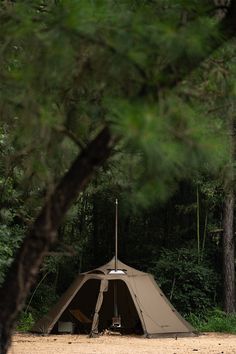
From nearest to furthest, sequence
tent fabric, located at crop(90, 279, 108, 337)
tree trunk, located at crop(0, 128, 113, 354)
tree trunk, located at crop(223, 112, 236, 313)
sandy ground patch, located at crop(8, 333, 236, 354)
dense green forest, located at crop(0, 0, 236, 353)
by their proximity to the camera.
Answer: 1. dense green forest, located at crop(0, 0, 236, 353)
2. tree trunk, located at crop(0, 128, 113, 354)
3. sandy ground patch, located at crop(8, 333, 236, 354)
4. tent fabric, located at crop(90, 279, 108, 337)
5. tree trunk, located at crop(223, 112, 236, 313)

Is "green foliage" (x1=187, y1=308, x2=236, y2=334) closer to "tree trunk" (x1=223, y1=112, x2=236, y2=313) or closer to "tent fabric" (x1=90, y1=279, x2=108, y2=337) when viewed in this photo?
"tree trunk" (x1=223, y1=112, x2=236, y2=313)

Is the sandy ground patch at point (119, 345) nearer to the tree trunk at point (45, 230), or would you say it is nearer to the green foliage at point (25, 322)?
the green foliage at point (25, 322)

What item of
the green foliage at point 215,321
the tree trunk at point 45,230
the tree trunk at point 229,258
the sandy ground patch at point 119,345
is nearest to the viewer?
the tree trunk at point 45,230

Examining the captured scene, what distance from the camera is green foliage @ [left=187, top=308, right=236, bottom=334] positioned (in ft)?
39.8

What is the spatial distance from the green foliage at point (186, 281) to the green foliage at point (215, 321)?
11.0 inches

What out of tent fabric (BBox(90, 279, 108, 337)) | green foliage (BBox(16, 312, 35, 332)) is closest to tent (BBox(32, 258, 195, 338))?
tent fabric (BBox(90, 279, 108, 337))

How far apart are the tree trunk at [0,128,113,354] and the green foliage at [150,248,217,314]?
35.1 ft

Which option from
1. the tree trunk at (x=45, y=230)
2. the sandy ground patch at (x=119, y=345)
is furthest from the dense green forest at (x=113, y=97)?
the sandy ground patch at (x=119, y=345)

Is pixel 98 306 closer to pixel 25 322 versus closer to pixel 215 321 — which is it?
pixel 25 322

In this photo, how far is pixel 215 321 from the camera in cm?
1243

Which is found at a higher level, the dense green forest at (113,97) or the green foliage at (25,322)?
the dense green forest at (113,97)

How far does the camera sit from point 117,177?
4.25 m

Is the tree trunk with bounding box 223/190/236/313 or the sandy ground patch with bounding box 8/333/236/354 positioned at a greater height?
the tree trunk with bounding box 223/190/236/313

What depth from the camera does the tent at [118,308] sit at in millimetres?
10781
